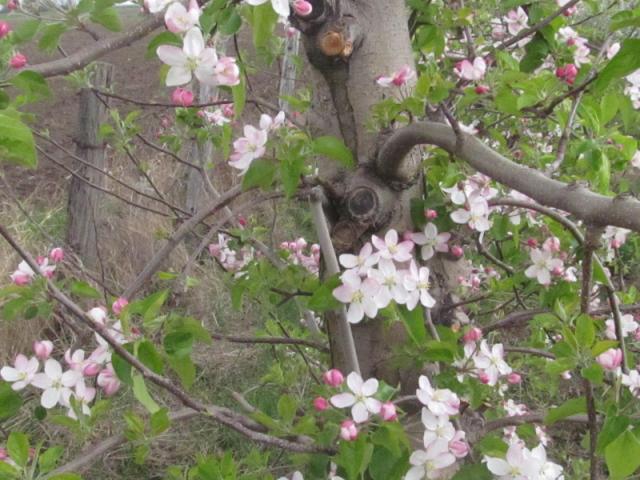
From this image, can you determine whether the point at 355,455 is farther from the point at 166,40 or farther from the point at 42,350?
the point at 166,40

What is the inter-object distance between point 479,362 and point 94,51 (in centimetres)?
74

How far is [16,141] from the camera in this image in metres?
0.73

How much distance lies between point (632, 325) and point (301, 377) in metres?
1.62

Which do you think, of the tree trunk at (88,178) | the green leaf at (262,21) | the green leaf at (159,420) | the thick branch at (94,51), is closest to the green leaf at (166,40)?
the thick branch at (94,51)

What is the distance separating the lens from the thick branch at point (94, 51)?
82 centimetres

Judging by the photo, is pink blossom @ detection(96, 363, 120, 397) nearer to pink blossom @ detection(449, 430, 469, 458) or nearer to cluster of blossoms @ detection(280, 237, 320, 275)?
pink blossom @ detection(449, 430, 469, 458)

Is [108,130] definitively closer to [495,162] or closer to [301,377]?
[301,377]

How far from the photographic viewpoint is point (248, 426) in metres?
1.03

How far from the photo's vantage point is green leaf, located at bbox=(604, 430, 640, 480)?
2.53 ft

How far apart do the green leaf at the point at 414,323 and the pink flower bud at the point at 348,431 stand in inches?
7.0

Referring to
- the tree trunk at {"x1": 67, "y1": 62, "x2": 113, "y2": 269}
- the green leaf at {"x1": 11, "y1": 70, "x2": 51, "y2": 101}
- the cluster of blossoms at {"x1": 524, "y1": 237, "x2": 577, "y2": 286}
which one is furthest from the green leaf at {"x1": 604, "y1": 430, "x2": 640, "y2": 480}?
the tree trunk at {"x1": 67, "y1": 62, "x2": 113, "y2": 269}

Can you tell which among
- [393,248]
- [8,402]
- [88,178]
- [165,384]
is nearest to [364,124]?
[393,248]

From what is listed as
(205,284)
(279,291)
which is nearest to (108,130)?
(279,291)

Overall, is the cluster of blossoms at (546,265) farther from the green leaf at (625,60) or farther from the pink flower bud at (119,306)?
the pink flower bud at (119,306)
